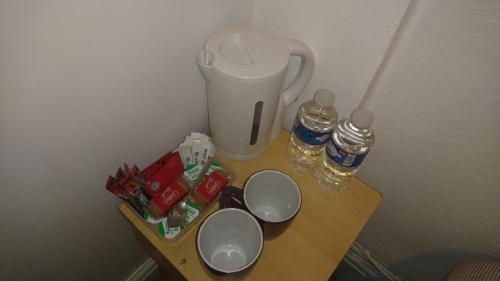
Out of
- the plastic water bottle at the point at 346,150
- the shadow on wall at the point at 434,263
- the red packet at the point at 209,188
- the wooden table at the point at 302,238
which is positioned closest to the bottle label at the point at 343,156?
the plastic water bottle at the point at 346,150

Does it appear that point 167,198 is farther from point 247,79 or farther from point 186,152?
point 247,79

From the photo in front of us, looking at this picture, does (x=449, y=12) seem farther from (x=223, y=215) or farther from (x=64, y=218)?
(x=64, y=218)

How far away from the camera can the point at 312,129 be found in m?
0.64

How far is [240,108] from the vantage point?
0.57 meters

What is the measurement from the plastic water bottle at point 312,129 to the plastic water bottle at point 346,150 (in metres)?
0.02

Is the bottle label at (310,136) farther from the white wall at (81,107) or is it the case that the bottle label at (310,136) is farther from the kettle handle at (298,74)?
the white wall at (81,107)

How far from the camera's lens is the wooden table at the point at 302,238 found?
1.85ft

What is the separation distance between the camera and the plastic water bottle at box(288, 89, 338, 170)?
632 millimetres

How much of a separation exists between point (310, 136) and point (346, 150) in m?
0.08

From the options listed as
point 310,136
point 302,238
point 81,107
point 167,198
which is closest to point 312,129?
point 310,136

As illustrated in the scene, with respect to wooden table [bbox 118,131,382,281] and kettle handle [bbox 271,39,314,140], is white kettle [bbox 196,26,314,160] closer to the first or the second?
kettle handle [bbox 271,39,314,140]

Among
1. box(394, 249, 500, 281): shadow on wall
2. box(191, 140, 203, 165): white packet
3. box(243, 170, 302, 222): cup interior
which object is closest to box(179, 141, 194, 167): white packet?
box(191, 140, 203, 165): white packet

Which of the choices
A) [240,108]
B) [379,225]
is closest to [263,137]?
[240,108]

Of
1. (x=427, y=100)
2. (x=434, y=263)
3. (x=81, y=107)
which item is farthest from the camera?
(x=434, y=263)
